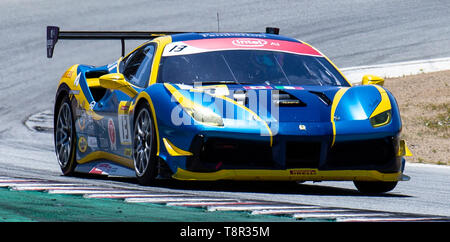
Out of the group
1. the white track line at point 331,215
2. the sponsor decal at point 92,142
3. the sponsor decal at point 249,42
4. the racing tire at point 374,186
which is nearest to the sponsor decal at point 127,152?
the sponsor decal at point 92,142

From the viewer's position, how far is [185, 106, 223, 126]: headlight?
261 inches

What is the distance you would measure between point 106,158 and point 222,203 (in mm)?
2595

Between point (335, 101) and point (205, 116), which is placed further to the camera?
point (335, 101)

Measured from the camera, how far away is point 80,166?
8.82 meters

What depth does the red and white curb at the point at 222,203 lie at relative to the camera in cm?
534

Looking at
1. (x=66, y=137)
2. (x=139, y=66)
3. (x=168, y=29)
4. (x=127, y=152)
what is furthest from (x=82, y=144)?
(x=168, y=29)

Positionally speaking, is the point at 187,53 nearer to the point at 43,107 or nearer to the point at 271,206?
the point at 271,206

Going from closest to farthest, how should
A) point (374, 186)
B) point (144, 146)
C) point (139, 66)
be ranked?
point (144, 146)
point (374, 186)
point (139, 66)

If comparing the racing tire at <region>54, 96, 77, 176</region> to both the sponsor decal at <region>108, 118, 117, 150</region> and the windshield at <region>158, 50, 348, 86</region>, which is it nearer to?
the sponsor decal at <region>108, 118, 117, 150</region>

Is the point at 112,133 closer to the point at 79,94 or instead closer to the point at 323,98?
the point at 79,94

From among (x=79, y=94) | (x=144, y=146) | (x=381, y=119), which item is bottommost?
(x=144, y=146)

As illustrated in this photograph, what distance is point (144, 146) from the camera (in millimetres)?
7156

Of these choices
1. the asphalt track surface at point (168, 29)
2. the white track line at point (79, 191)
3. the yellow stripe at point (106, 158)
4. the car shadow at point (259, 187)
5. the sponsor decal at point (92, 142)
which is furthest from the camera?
the asphalt track surface at point (168, 29)

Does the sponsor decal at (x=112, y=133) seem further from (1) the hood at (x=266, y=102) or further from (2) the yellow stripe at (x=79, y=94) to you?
(1) the hood at (x=266, y=102)
